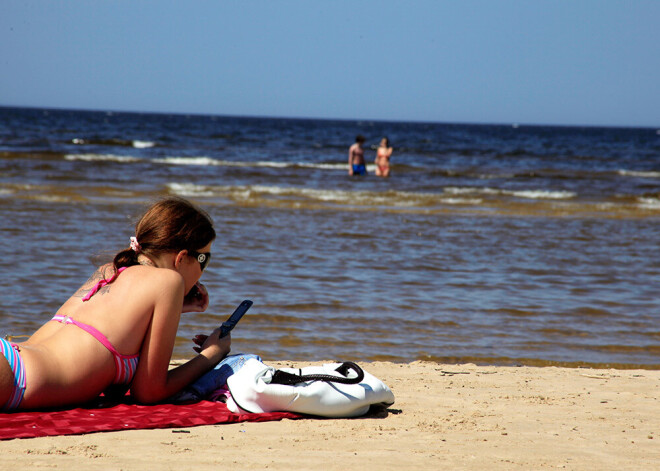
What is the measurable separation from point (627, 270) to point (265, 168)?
16037 millimetres

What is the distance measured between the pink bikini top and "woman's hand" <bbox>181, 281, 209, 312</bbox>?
0.32m

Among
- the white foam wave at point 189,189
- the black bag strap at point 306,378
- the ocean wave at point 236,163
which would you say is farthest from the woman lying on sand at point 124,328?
the ocean wave at point 236,163

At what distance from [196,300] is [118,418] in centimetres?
59

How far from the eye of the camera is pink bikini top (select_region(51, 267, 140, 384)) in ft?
9.77

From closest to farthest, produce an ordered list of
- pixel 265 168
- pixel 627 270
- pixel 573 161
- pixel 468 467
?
pixel 468 467, pixel 627 270, pixel 265 168, pixel 573 161

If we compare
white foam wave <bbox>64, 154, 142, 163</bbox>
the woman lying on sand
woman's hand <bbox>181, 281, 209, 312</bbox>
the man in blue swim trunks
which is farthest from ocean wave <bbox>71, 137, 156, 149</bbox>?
the woman lying on sand

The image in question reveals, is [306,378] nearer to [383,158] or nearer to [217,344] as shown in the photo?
[217,344]

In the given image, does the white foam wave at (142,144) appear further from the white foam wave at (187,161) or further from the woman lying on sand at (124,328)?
the woman lying on sand at (124,328)

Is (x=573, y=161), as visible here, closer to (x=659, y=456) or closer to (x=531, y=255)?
(x=531, y=255)

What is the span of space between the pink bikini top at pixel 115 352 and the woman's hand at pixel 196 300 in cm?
32

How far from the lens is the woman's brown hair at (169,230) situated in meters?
3.08

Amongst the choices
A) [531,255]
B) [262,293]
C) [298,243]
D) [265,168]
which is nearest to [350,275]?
[262,293]

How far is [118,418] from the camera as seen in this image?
306 cm

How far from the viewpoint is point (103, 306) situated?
3035 millimetres
